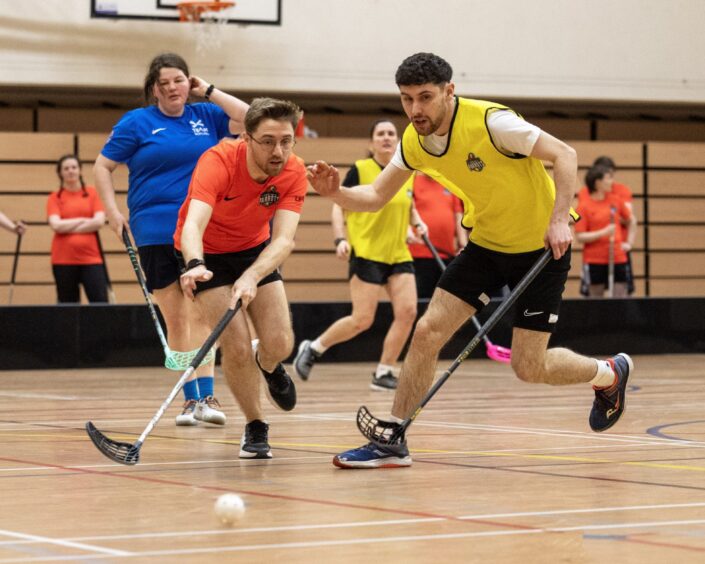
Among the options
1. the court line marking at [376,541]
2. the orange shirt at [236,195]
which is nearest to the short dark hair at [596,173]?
the orange shirt at [236,195]

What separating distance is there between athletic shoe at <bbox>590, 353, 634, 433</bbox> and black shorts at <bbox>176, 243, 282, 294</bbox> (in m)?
1.41

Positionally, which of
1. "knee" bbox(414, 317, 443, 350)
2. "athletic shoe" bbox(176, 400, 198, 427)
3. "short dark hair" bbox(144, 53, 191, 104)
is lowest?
"athletic shoe" bbox(176, 400, 198, 427)

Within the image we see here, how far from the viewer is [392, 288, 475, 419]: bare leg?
186 inches

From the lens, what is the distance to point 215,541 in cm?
320

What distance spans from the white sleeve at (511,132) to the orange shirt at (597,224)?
23.8 feet

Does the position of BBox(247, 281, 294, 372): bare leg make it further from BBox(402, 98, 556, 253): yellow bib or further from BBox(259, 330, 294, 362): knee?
BBox(402, 98, 556, 253): yellow bib

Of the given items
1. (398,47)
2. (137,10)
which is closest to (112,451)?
(137,10)

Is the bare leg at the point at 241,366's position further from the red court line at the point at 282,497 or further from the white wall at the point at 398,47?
the white wall at the point at 398,47

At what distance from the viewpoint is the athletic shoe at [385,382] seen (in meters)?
8.40

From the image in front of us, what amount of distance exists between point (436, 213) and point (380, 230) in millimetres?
1925

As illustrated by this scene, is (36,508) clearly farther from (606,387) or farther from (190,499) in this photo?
(606,387)

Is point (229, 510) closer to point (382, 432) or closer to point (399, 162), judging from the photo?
point (382, 432)

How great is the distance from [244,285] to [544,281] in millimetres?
1125

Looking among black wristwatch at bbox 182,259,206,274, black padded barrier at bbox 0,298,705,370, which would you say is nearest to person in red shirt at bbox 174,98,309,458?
black wristwatch at bbox 182,259,206,274
